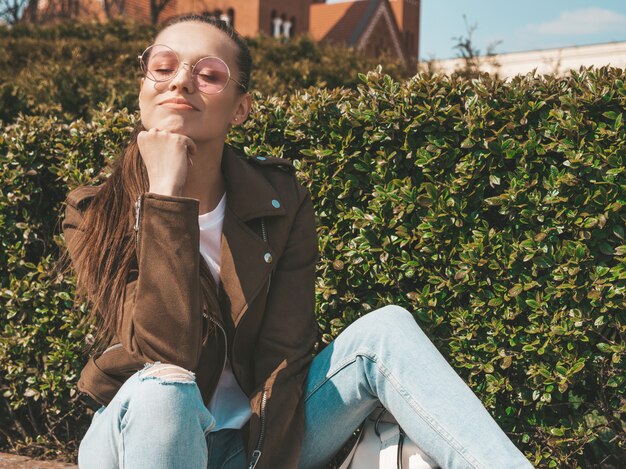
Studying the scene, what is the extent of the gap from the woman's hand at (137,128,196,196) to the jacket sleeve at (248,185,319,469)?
1.56 ft

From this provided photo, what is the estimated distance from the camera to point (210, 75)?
245 centimetres

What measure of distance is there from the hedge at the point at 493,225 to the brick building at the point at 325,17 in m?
28.1

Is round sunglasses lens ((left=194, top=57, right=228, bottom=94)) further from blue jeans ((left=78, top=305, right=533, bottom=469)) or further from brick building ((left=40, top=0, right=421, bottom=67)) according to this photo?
brick building ((left=40, top=0, right=421, bottom=67))

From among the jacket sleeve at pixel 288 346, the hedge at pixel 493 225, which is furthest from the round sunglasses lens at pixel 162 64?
the hedge at pixel 493 225

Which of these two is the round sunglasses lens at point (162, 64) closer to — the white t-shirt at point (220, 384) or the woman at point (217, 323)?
the woman at point (217, 323)

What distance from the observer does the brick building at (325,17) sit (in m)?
33.7

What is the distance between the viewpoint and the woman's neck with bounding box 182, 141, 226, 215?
2564 mm

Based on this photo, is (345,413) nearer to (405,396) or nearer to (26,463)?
(405,396)

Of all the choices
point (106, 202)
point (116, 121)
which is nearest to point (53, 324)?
point (116, 121)

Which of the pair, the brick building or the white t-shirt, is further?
the brick building

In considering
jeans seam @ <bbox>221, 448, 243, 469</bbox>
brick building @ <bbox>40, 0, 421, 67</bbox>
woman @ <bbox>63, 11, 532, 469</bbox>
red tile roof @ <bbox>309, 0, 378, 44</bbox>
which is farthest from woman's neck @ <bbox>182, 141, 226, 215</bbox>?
red tile roof @ <bbox>309, 0, 378, 44</bbox>

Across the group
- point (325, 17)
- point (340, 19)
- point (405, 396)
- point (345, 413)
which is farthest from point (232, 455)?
point (325, 17)

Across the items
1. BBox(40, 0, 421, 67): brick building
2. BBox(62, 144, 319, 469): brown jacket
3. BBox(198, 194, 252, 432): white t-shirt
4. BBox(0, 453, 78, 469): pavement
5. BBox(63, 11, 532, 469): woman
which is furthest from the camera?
BBox(40, 0, 421, 67): brick building

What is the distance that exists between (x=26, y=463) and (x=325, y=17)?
1466 inches
